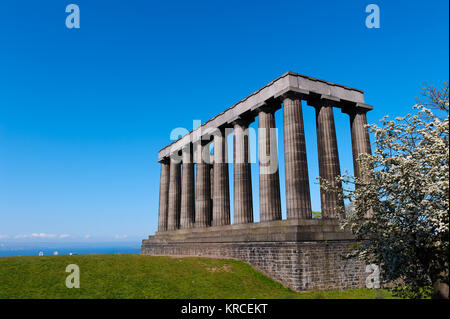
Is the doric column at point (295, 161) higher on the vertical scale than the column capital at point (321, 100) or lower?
lower

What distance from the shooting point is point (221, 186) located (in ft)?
150

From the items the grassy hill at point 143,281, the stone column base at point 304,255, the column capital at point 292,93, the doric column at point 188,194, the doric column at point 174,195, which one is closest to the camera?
the grassy hill at point 143,281

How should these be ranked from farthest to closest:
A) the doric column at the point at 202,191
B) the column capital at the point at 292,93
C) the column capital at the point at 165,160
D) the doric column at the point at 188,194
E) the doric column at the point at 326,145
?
the column capital at the point at 165,160, the doric column at the point at 188,194, the doric column at the point at 202,191, the doric column at the point at 326,145, the column capital at the point at 292,93

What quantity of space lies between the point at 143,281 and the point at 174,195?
35.2 meters

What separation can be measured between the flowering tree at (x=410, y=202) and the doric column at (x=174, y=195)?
42152 millimetres

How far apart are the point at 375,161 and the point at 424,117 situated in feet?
12.1

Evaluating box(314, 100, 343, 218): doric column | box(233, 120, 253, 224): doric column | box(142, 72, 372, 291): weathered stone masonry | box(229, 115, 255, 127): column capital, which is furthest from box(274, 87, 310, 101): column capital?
box(233, 120, 253, 224): doric column

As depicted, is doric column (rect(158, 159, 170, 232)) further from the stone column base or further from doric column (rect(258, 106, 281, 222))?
the stone column base

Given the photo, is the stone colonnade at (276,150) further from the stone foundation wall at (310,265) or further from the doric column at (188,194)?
the doric column at (188,194)

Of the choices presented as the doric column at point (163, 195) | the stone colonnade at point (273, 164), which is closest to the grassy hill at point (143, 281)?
the stone colonnade at point (273, 164)

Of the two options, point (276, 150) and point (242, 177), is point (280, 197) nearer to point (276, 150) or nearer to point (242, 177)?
point (276, 150)

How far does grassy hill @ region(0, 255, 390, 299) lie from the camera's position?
75.6ft

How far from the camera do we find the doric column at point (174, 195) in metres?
59.8

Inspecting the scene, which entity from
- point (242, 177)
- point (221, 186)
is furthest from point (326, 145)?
point (221, 186)
